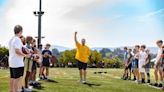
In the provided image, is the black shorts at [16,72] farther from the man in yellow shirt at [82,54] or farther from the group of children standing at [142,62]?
the man in yellow shirt at [82,54]

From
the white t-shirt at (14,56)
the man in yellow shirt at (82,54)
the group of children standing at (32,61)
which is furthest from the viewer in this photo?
the man in yellow shirt at (82,54)

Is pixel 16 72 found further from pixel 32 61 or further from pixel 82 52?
pixel 82 52

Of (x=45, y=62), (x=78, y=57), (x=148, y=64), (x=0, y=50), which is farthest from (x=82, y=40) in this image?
(x=0, y=50)

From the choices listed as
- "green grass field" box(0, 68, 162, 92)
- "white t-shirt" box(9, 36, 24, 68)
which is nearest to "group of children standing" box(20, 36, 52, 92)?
"green grass field" box(0, 68, 162, 92)

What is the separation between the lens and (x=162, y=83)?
2117cm

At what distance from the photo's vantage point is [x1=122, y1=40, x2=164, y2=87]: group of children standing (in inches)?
810

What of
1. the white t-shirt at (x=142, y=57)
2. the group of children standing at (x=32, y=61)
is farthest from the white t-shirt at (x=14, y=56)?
the white t-shirt at (x=142, y=57)

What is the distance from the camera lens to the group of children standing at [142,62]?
20.6 m

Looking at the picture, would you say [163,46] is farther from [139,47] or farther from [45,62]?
[45,62]

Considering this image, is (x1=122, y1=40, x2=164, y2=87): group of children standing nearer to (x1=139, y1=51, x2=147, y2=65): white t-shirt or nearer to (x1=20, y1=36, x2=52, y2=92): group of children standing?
(x1=139, y1=51, x2=147, y2=65): white t-shirt

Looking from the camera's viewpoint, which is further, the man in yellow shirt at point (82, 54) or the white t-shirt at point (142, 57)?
the white t-shirt at point (142, 57)

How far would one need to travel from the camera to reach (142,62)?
24.0 metres

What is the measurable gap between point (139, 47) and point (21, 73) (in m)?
13.3

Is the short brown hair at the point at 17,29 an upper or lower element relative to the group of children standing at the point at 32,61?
upper
